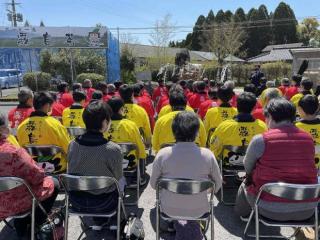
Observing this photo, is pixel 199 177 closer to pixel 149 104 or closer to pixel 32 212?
pixel 32 212

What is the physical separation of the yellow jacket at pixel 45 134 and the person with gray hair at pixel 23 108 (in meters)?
1.20

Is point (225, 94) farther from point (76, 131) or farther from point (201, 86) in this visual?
point (76, 131)

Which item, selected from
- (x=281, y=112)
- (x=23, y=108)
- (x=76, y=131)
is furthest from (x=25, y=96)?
(x=281, y=112)

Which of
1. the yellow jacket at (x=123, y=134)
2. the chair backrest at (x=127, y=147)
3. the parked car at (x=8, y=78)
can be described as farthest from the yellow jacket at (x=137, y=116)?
the parked car at (x=8, y=78)

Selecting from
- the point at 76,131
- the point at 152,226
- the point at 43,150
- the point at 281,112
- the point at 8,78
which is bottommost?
the point at 8,78

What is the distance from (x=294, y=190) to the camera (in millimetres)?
2926

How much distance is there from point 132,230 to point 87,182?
0.76 meters

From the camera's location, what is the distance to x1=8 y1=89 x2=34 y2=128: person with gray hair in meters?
5.84

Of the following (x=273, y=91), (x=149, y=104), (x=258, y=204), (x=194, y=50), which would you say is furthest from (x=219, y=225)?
(x=194, y=50)

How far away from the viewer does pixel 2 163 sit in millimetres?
3275

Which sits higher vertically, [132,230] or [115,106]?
[115,106]

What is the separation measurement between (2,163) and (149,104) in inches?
185

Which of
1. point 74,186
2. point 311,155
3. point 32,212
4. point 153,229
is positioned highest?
point 311,155

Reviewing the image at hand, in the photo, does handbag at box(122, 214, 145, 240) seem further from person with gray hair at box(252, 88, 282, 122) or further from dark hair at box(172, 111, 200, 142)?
person with gray hair at box(252, 88, 282, 122)
